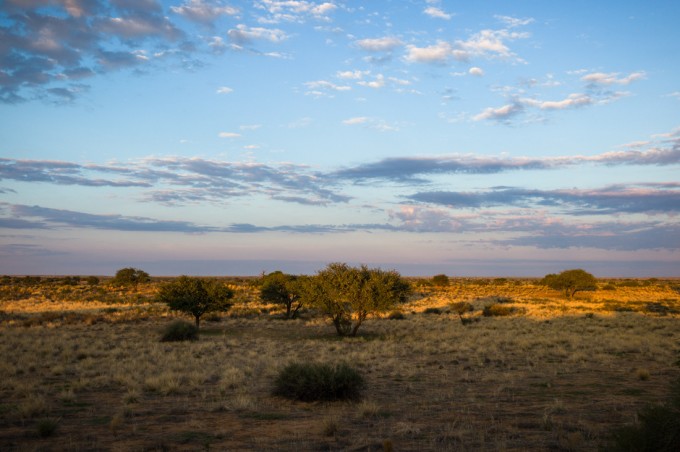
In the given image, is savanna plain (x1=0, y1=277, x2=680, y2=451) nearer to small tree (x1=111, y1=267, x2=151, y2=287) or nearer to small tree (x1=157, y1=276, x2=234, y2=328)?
small tree (x1=157, y1=276, x2=234, y2=328)

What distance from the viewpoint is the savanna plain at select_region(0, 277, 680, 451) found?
10148mm

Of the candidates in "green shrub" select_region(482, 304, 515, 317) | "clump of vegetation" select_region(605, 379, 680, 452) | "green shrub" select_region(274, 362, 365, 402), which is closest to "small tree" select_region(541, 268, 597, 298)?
"green shrub" select_region(482, 304, 515, 317)

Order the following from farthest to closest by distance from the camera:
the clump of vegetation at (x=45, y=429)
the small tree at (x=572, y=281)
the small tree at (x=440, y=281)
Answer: the small tree at (x=440, y=281) → the small tree at (x=572, y=281) → the clump of vegetation at (x=45, y=429)

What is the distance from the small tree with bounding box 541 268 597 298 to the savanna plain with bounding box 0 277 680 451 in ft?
110

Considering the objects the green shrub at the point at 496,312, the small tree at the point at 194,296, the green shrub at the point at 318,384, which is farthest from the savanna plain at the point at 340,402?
the green shrub at the point at 496,312

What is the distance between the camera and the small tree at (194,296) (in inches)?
1439

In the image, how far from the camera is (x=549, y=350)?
2348 cm

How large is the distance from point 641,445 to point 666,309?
5065 cm

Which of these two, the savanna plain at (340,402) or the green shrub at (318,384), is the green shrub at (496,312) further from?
the green shrub at (318,384)

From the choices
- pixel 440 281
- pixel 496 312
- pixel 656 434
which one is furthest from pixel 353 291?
pixel 440 281

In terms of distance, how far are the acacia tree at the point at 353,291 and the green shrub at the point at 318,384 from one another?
16141 millimetres

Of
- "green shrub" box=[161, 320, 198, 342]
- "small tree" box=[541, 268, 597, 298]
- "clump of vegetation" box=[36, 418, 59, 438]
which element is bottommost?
"green shrub" box=[161, 320, 198, 342]

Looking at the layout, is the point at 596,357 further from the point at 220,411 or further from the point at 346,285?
the point at 220,411

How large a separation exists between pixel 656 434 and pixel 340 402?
857 cm
